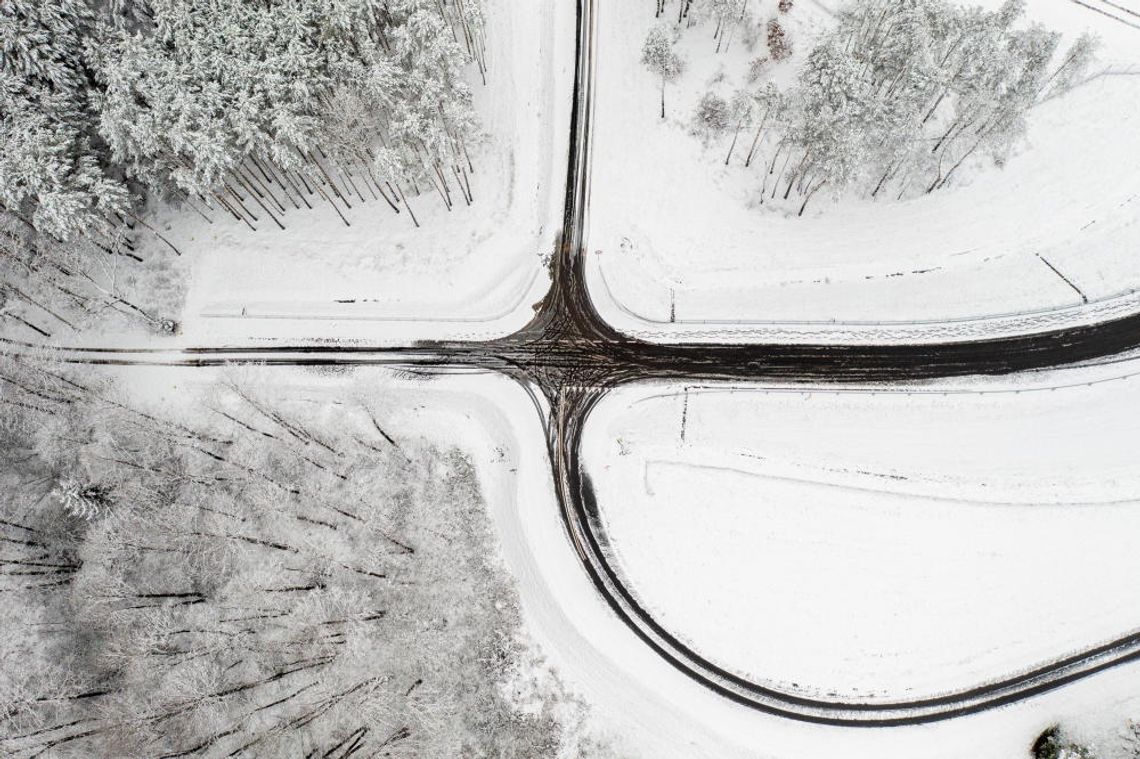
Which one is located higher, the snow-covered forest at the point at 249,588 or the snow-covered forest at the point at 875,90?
the snow-covered forest at the point at 875,90

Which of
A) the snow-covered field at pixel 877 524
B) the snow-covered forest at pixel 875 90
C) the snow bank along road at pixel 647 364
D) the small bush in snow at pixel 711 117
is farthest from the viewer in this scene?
the small bush in snow at pixel 711 117

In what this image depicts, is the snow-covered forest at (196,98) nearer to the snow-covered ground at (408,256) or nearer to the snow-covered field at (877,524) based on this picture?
the snow-covered ground at (408,256)

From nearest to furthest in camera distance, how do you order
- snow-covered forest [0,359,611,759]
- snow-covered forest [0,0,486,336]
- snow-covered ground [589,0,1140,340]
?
1. snow-covered forest [0,0,486,336]
2. snow-covered forest [0,359,611,759]
3. snow-covered ground [589,0,1140,340]

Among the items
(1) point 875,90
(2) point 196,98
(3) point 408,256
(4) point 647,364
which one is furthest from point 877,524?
(2) point 196,98

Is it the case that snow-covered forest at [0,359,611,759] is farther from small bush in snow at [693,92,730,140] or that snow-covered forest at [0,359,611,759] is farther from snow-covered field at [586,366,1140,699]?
small bush in snow at [693,92,730,140]

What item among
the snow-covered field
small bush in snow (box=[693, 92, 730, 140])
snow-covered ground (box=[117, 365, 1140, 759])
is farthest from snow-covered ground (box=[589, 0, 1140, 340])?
snow-covered ground (box=[117, 365, 1140, 759])

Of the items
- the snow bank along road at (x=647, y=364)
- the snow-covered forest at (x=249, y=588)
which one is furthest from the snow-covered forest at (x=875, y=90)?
the snow-covered forest at (x=249, y=588)

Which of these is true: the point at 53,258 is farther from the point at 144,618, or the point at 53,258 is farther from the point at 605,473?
the point at 605,473

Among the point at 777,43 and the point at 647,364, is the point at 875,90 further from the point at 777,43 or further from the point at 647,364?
the point at 647,364
